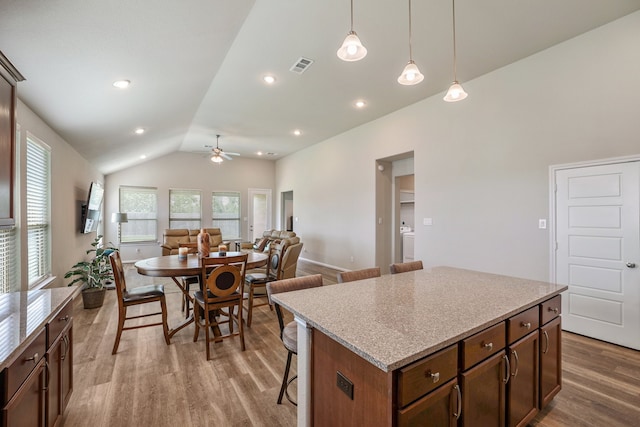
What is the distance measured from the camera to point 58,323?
167 cm

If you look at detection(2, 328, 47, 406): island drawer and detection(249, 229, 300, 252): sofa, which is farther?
detection(249, 229, 300, 252): sofa

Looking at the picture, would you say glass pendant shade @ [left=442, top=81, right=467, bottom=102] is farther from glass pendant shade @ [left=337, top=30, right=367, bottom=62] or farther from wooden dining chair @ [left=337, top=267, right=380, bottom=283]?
wooden dining chair @ [left=337, top=267, right=380, bottom=283]

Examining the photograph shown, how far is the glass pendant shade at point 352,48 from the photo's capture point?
183 cm

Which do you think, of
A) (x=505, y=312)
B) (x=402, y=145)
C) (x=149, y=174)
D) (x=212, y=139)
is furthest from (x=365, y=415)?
(x=149, y=174)

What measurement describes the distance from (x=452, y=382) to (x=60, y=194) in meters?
5.31

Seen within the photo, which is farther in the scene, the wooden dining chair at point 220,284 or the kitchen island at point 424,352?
the wooden dining chair at point 220,284

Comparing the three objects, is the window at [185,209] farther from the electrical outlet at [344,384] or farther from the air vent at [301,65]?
the electrical outlet at [344,384]

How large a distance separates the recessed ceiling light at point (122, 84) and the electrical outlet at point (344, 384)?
3358 millimetres

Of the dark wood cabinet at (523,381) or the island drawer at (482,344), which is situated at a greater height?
the island drawer at (482,344)

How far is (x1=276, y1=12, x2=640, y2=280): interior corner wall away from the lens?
301 centimetres

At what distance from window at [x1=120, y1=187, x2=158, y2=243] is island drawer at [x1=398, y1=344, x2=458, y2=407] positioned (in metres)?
9.02

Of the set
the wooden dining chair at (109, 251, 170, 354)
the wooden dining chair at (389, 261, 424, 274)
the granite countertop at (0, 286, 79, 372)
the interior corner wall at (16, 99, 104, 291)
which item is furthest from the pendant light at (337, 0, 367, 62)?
the interior corner wall at (16, 99, 104, 291)

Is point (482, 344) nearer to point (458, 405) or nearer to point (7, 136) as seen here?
point (458, 405)


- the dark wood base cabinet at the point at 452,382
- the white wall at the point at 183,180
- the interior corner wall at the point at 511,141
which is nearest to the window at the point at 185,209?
the white wall at the point at 183,180
